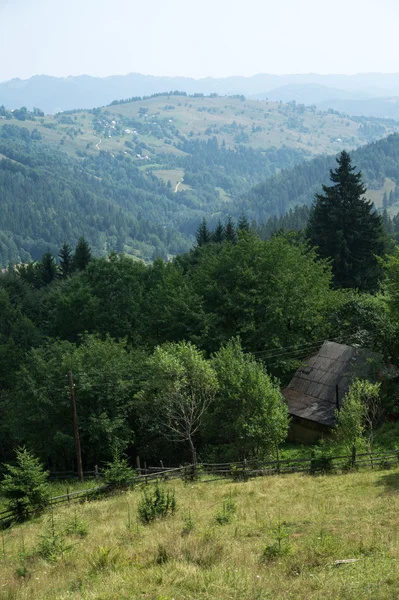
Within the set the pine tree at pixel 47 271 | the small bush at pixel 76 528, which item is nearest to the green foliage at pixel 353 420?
the small bush at pixel 76 528

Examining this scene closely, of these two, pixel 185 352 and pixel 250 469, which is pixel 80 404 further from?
pixel 250 469

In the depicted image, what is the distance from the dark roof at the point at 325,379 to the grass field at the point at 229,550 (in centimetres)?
1315

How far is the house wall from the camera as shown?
3641 centimetres

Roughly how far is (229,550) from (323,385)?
24583 mm

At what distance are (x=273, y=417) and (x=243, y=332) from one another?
13072 millimetres

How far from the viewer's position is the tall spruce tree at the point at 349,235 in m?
64.9

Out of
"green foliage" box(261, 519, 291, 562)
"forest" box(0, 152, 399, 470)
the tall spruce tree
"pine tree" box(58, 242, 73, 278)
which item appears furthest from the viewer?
"pine tree" box(58, 242, 73, 278)

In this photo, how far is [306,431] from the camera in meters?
37.5

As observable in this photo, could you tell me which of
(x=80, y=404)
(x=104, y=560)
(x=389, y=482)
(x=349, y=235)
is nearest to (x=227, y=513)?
(x=104, y=560)

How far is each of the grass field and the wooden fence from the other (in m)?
2.38

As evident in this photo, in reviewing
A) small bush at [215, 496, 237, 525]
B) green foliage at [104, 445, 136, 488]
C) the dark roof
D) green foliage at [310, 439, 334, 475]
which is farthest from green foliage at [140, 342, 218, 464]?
small bush at [215, 496, 237, 525]

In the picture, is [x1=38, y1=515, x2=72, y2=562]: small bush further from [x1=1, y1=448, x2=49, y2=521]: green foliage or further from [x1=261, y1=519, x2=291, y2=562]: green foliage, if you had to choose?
[x1=1, y1=448, x2=49, y2=521]: green foliage

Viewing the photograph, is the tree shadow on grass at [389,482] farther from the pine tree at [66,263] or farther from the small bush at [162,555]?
the pine tree at [66,263]

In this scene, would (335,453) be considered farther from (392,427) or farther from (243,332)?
(243,332)
